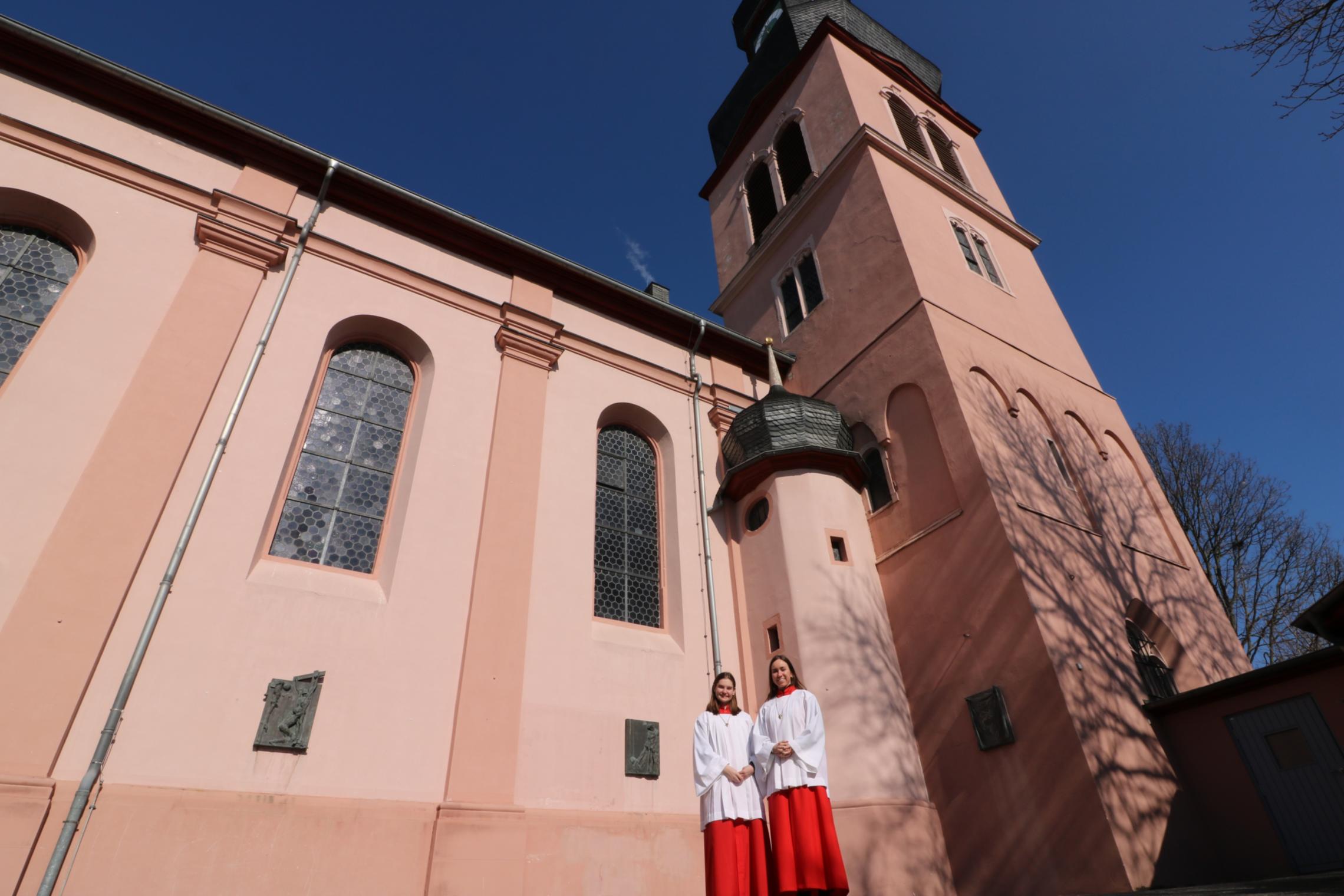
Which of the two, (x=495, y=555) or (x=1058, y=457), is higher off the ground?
(x=1058, y=457)

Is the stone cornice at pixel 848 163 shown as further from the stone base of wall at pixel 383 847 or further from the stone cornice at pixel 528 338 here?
the stone base of wall at pixel 383 847

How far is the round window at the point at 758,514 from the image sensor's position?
1034 cm

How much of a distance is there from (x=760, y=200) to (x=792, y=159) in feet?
3.63

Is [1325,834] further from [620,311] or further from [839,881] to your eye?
[620,311]

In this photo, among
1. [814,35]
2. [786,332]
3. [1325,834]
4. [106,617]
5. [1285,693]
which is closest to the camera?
[106,617]

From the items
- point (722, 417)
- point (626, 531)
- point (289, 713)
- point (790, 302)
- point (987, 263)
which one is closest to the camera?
point (289, 713)

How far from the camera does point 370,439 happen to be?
893cm

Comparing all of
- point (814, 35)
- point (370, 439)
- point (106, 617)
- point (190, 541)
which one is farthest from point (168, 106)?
point (814, 35)

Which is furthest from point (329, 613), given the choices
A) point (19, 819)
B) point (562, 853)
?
point (562, 853)

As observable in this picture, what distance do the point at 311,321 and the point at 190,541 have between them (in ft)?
9.71

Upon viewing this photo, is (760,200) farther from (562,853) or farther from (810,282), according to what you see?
(562,853)

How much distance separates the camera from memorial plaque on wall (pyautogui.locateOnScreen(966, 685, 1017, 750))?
25.7 ft

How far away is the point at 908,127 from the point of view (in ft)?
52.8

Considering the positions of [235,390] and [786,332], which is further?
[786,332]
